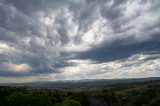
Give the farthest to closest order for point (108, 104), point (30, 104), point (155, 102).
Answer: point (108, 104), point (155, 102), point (30, 104)

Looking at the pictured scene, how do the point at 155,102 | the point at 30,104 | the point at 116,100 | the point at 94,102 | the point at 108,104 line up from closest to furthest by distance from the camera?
the point at 30,104, the point at 155,102, the point at 94,102, the point at 108,104, the point at 116,100

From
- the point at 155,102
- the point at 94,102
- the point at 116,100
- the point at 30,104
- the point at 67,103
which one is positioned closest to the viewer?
the point at 67,103

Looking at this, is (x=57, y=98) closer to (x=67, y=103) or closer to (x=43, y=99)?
(x=43, y=99)

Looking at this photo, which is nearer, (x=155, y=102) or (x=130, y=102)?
(x=155, y=102)

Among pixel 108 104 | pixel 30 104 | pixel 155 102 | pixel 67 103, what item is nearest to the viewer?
pixel 67 103

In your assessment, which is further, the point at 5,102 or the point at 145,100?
the point at 145,100

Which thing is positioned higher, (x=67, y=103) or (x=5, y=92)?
(x=5, y=92)

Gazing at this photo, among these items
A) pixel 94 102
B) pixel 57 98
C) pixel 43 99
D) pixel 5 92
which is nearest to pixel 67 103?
pixel 43 99

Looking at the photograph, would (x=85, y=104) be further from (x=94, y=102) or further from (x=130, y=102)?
(x=130, y=102)

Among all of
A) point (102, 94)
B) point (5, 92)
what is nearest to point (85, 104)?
point (102, 94)
